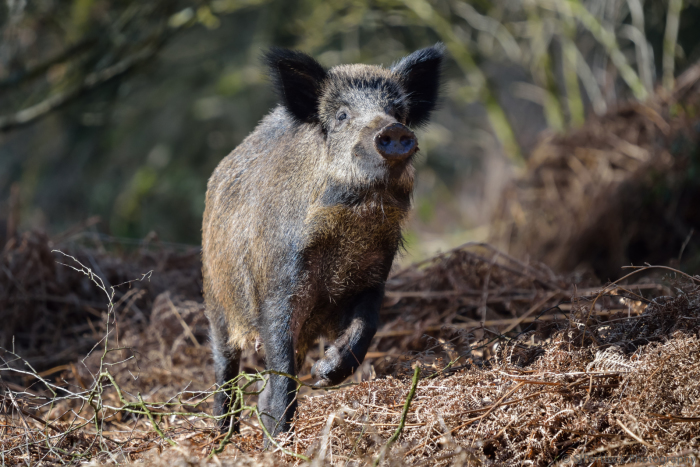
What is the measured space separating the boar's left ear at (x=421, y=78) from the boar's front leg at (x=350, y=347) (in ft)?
4.07

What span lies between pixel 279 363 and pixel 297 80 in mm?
1627

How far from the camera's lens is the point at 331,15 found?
10.8 m

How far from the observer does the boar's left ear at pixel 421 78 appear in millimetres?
3912

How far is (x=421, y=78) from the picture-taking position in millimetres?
4012

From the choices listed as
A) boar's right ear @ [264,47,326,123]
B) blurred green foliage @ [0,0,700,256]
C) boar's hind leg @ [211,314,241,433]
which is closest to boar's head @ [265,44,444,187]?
boar's right ear @ [264,47,326,123]

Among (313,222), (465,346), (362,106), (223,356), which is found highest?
(362,106)

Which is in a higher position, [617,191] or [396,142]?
[396,142]

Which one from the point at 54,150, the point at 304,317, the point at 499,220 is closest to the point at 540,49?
the point at 499,220

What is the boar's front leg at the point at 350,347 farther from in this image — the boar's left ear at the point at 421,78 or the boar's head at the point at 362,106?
the boar's left ear at the point at 421,78

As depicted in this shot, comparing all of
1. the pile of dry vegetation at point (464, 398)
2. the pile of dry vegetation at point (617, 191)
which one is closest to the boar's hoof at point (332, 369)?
the pile of dry vegetation at point (464, 398)

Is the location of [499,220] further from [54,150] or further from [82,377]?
[54,150]

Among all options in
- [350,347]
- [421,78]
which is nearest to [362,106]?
[421,78]

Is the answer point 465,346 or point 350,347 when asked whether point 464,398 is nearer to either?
point 350,347

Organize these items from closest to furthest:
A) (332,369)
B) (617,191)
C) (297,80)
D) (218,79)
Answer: (332,369)
(297,80)
(617,191)
(218,79)
